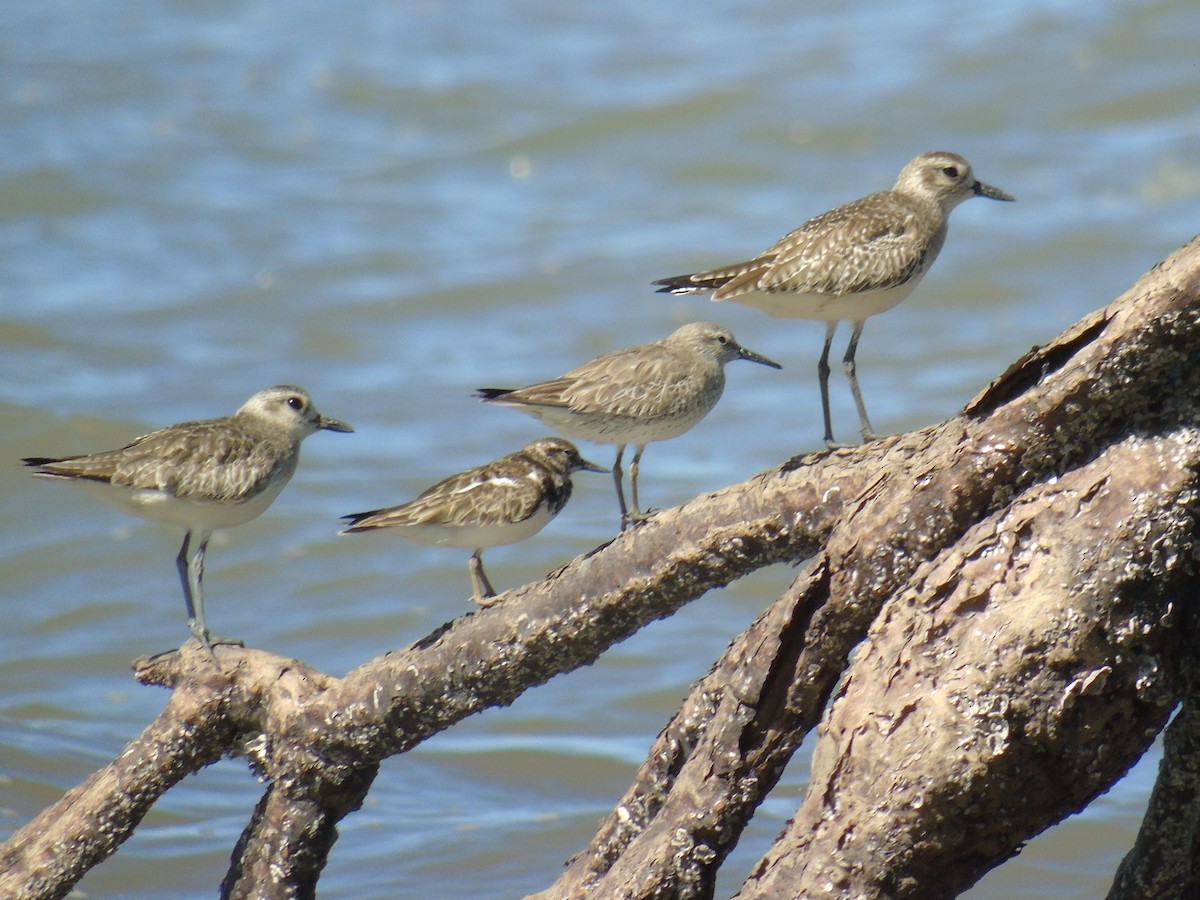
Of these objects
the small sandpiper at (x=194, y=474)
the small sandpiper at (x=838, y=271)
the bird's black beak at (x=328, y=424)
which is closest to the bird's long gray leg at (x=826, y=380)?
the small sandpiper at (x=838, y=271)

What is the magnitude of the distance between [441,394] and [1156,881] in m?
11.7

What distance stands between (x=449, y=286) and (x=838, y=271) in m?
11.5

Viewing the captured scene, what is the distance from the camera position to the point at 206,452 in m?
6.97

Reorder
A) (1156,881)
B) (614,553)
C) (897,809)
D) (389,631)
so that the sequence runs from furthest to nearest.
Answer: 1. (389,631)
2. (614,553)
3. (1156,881)
4. (897,809)

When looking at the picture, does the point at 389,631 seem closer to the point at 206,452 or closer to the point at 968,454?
the point at 206,452

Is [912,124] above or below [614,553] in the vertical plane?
above

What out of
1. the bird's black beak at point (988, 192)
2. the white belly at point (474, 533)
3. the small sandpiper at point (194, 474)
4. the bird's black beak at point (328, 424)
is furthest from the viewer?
the bird's black beak at point (988, 192)

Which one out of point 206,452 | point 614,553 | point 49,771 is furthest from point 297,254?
point 614,553

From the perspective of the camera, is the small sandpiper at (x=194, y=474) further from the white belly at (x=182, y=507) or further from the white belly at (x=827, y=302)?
the white belly at (x=827, y=302)

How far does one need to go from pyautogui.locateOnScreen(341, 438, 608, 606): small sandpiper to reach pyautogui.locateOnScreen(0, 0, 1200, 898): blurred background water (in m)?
2.30

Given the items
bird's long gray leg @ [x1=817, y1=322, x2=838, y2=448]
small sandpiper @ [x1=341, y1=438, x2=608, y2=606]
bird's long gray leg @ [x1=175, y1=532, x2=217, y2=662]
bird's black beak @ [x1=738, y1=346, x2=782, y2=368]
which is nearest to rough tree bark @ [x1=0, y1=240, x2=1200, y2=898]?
small sandpiper @ [x1=341, y1=438, x2=608, y2=606]

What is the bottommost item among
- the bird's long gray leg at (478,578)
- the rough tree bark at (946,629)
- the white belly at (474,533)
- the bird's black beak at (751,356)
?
the rough tree bark at (946,629)

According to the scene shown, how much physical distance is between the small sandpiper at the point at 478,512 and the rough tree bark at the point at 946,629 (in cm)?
140

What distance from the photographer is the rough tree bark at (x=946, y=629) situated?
3.99 meters
